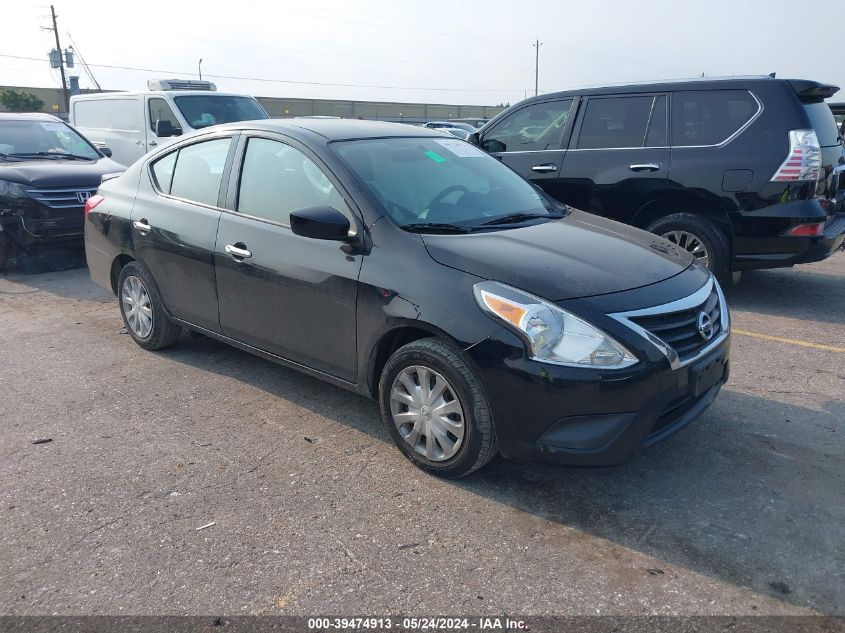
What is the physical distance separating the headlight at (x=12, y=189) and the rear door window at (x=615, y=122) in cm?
594

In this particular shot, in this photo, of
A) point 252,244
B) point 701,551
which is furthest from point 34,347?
point 701,551

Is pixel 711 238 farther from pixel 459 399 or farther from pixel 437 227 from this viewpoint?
pixel 459 399

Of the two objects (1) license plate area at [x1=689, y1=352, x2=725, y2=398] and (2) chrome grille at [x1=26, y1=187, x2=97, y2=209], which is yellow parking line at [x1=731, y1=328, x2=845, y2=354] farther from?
(2) chrome grille at [x1=26, y1=187, x2=97, y2=209]

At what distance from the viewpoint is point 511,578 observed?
9.04ft

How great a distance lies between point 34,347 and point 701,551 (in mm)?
4954

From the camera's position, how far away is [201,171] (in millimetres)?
4766

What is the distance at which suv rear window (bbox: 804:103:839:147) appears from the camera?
6023mm

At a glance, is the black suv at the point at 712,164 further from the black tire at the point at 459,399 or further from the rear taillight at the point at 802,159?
the black tire at the point at 459,399

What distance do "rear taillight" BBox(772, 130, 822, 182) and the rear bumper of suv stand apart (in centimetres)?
22

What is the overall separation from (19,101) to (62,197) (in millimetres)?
49152

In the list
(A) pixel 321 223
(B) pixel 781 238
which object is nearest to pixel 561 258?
(A) pixel 321 223

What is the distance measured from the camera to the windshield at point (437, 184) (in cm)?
386

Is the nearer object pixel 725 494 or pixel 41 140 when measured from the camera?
pixel 725 494

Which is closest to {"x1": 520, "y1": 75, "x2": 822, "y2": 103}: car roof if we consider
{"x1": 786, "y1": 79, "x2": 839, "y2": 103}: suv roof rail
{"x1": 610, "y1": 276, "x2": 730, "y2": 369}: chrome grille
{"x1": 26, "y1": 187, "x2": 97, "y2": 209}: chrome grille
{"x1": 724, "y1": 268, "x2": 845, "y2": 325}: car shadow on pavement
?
{"x1": 786, "y1": 79, "x2": 839, "y2": 103}: suv roof rail
